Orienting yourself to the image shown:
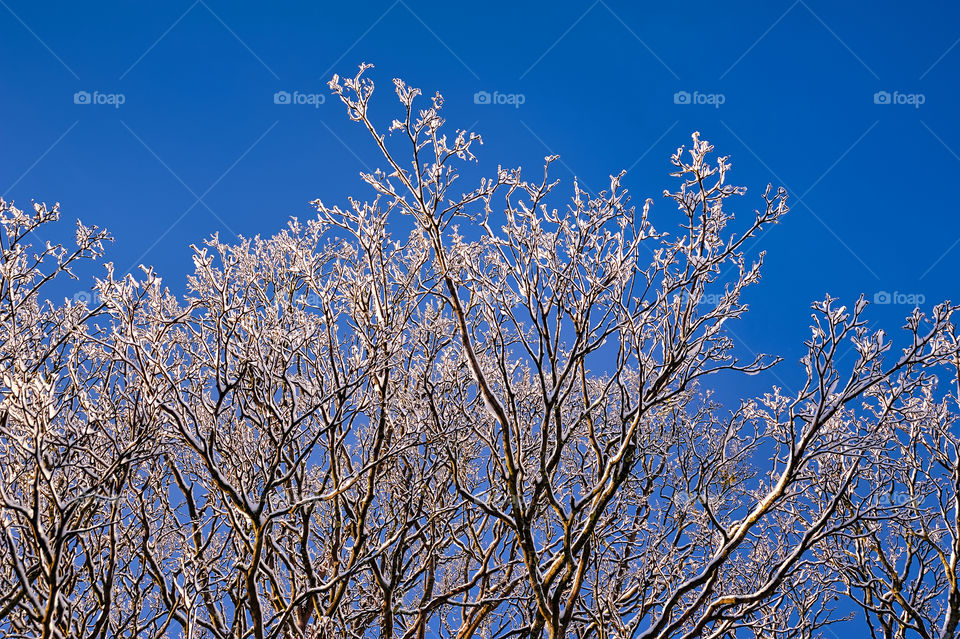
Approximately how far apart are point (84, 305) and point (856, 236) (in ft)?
165

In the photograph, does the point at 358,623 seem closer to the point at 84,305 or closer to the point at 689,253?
the point at 84,305

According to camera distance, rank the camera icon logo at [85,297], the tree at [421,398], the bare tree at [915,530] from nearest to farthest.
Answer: the tree at [421,398], the bare tree at [915,530], the camera icon logo at [85,297]

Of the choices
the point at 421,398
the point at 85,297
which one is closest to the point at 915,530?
the point at 421,398

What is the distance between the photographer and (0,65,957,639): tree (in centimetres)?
602

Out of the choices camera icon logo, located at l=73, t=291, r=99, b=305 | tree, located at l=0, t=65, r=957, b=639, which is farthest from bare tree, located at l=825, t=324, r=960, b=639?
camera icon logo, located at l=73, t=291, r=99, b=305

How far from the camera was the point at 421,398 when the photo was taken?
26.6 ft

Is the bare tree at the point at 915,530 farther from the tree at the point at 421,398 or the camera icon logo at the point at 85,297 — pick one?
the camera icon logo at the point at 85,297

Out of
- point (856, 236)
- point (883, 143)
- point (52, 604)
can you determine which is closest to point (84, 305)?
point (52, 604)

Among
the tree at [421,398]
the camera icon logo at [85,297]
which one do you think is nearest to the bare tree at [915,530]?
the tree at [421,398]

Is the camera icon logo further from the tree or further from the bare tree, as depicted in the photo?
the bare tree

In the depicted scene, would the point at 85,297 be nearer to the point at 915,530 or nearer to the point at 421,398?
the point at 421,398

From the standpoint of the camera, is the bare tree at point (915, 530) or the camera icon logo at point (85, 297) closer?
the bare tree at point (915, 530)

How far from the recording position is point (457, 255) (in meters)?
7.16

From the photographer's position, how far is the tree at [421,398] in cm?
602
